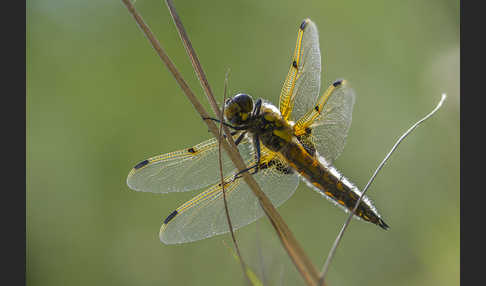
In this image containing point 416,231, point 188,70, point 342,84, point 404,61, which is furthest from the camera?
point 188,70

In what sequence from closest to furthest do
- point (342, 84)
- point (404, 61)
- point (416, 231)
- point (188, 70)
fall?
1. point (342, 84)
2. point (416, 231)
3. point (404, 61)
4. point (188, 70)

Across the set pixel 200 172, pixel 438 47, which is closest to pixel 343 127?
pixel 200 172

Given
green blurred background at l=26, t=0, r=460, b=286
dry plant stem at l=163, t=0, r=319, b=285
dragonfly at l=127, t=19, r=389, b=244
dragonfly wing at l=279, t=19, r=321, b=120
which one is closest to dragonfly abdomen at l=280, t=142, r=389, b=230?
dragonfly at l=127, t=19, r=389, b=244

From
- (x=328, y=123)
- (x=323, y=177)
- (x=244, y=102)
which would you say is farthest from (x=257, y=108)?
(x=323, y=177)

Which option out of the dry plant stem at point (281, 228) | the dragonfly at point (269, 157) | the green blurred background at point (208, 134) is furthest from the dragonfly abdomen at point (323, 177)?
the green blurred background at point (208, 134)

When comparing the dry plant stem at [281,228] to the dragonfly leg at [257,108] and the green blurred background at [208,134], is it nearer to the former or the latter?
the dragonfly leg at [257,108]

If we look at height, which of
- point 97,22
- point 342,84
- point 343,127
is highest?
point 97,22

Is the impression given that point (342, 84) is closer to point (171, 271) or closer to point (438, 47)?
point (438, 47)

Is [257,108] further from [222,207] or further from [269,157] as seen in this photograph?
[222,207]
